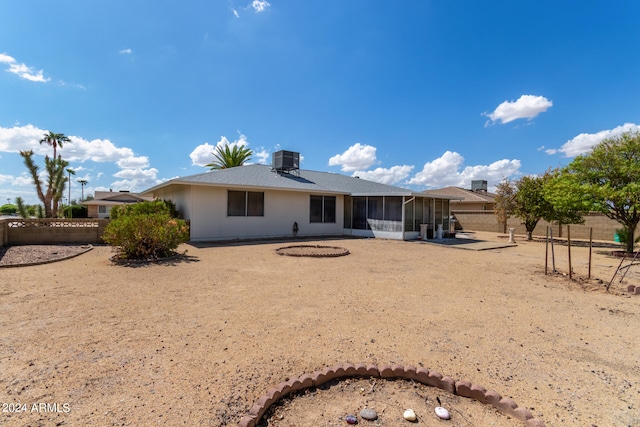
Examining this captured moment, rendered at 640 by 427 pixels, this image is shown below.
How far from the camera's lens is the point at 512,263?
9.37 m

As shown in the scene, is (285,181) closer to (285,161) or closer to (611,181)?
(285,161)

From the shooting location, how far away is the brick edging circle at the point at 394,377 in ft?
7.40

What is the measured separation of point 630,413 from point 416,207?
13.2 metres

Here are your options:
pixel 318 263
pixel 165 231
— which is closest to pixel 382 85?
pixel 318 263

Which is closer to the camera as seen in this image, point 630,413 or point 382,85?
point 630,413

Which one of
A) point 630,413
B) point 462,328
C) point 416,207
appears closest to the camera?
point 630,413

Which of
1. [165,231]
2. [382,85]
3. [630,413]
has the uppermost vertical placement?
[382,85]

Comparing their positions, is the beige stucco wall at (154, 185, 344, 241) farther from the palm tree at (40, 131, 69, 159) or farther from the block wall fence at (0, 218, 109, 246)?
the palm tree at (40, 131, 69, 159)

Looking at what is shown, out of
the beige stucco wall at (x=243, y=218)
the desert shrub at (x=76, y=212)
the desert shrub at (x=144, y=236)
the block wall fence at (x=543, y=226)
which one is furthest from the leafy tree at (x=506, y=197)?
the desert shrub at (x=76, y=212)

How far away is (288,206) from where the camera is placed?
49.5ft

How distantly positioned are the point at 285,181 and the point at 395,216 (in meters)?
5.85

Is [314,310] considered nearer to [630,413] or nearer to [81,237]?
[630,413]

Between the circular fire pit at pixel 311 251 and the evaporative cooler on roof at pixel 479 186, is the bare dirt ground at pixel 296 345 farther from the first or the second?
the evaporative cooler on roof at pixel 479 186

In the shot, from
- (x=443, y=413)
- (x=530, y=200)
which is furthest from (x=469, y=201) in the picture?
(x=443, y=413)
